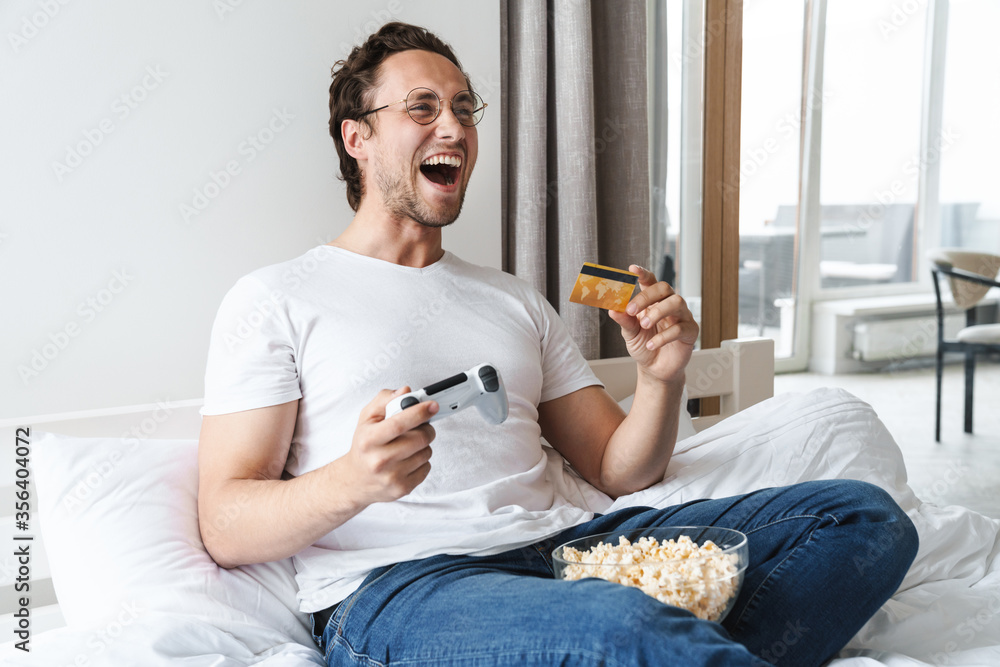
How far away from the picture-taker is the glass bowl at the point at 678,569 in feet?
2.77

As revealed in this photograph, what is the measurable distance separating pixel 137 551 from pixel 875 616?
99 cm

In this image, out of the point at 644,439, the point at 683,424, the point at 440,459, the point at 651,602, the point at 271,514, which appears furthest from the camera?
the point at 683,424

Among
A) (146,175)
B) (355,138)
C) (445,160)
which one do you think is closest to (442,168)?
(445,160)

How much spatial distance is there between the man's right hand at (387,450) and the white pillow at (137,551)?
11.1 inches

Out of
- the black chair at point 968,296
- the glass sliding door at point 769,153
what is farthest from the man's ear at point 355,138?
the black chair at point 968,296

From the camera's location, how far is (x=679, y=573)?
851mm

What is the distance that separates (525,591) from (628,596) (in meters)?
0.12

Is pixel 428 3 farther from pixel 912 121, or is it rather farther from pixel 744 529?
pixel 912 121

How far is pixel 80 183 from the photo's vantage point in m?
1.24

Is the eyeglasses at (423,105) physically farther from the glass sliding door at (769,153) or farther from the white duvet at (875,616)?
the glass sliding door at (769,153)

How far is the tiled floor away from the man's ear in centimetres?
155

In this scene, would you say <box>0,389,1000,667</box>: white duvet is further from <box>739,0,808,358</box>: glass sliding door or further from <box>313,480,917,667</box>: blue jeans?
<box>739,0,808,358</box>: glass sliding door

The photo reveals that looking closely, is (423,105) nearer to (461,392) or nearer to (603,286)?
(603,286)

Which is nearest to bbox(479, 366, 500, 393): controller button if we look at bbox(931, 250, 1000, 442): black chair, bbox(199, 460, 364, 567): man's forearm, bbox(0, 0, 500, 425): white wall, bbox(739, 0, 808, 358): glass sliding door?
bbox(199, 460, 364, 567): man's forearm
